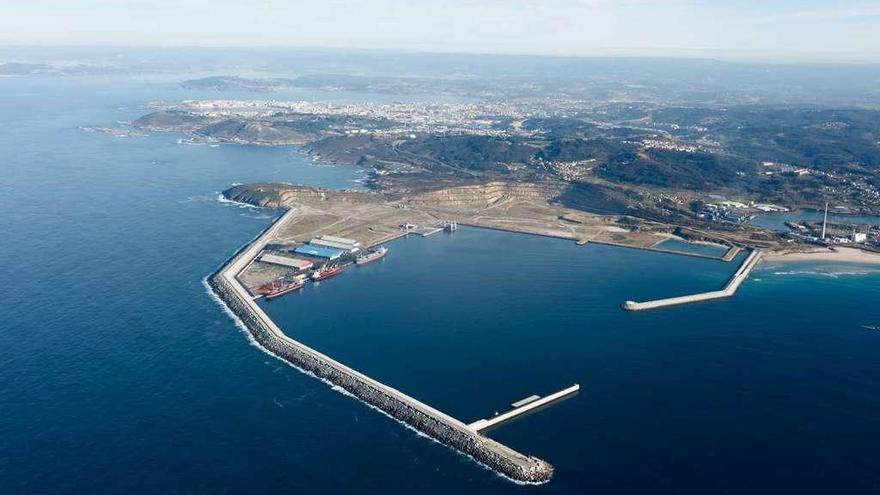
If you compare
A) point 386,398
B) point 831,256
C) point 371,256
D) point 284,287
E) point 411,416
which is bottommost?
point 411,416

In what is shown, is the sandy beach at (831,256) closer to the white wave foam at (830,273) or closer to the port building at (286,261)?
the white wave foam at (830,273)

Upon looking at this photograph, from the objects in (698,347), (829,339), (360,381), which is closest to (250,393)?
(360,381)

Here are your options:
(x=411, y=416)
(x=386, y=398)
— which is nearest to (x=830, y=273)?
(x=411, y=416)

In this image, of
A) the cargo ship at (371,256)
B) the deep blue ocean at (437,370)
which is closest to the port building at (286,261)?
the deep blue ocean at (437,370)

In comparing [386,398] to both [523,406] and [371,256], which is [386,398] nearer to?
[523,406]

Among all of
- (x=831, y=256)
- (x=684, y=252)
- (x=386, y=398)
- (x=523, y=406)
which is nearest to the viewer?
(x=523, y=406)
